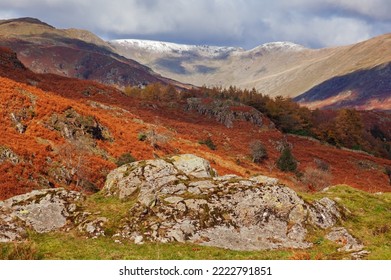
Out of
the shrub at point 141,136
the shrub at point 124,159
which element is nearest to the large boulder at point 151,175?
the shrub at point 124,159

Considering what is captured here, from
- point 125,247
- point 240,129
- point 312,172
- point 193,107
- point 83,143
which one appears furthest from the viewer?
point 193,107

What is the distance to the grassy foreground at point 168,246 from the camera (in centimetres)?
1337

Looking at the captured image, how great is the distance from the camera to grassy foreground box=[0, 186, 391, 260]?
13.4 metres

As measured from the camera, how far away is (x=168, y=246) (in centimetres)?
1622

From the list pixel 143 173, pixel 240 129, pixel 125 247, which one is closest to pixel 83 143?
pixel 143 173

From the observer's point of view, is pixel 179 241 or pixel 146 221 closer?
pixel 179 241

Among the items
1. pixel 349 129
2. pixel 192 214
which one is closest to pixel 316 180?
pixel 192 214

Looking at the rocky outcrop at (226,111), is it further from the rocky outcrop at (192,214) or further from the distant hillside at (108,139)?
the rocky outcrop at (192,214)

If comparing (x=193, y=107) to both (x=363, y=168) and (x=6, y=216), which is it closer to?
(x=363, y=168)

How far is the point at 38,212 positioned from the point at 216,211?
932cm

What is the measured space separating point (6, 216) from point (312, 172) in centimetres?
4681

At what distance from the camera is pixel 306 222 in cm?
1923

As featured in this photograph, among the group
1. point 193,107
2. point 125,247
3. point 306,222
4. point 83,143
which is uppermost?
point 193,107

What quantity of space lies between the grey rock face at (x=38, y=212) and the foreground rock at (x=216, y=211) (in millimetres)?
3040
